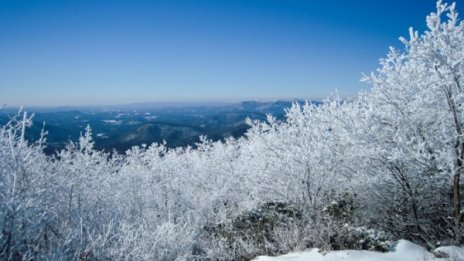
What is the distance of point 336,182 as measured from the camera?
11344mm

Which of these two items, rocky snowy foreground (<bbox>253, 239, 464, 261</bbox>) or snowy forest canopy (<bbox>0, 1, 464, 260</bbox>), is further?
snowy forest canopy (<bbox>0, 1, 464, 260</bbox>)

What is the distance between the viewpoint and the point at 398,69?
8.34 meters

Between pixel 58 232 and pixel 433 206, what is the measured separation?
35.7 ft

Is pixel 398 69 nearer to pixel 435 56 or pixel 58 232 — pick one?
pixel 435 56

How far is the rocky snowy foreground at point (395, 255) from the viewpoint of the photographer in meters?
5.52

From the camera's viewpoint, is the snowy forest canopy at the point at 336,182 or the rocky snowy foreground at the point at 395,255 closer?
the rocky snowy foreground at the point at 395,255

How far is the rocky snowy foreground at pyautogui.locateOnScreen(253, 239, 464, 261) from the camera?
5.52 m

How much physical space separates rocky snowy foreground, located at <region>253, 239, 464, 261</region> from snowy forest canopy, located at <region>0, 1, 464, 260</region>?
13.7 inches

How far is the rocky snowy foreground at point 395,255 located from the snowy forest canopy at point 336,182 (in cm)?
35

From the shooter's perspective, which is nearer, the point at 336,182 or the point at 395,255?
the point at 395,255

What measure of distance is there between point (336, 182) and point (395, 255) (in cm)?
528

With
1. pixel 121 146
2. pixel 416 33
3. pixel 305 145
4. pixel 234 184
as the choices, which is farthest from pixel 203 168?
pixel 121 146

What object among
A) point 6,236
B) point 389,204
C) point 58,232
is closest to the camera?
point 6,236

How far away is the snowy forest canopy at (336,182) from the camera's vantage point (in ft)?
19.8
